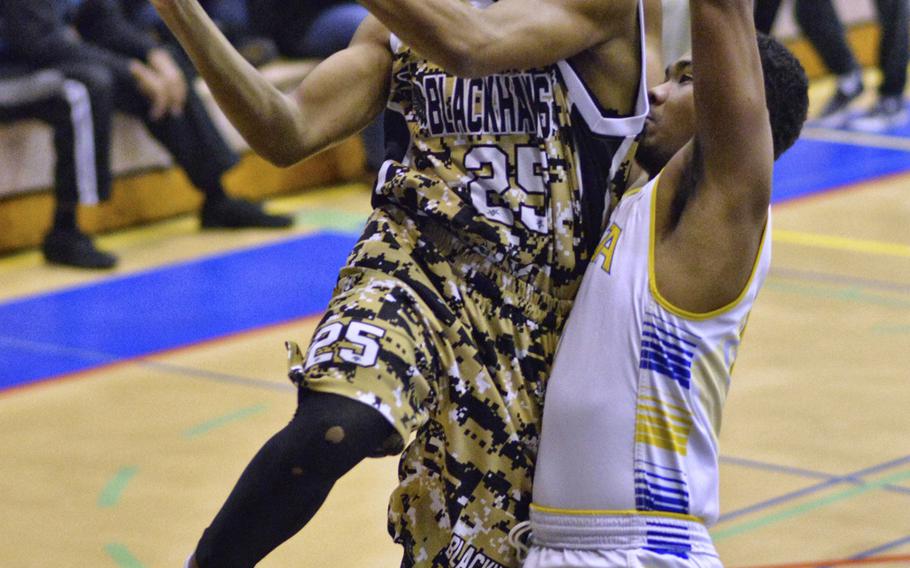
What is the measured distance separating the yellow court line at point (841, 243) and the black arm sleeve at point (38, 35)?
3.10 metres

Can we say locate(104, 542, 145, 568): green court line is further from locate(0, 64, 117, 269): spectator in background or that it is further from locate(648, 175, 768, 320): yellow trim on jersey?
locate(0, 64, 117, 269): spectator in background

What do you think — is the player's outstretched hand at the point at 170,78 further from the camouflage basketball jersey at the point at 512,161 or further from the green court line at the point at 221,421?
the camouflage basketball jersey at the point at 512,161

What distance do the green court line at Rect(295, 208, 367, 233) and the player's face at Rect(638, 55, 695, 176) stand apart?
4372 millimetres

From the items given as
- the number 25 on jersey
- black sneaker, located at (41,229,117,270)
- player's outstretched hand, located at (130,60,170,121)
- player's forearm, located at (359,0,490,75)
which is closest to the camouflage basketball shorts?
the number 25 on jersey

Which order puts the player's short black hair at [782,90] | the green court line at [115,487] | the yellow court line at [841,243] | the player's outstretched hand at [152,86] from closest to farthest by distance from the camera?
the player's short black hair at [782,90], the green court line at [115,487], the yellow court line at [841,243], the player's outstretched hand at [152,86]

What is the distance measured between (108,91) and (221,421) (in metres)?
2.43

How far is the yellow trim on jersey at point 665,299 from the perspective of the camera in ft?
9.23

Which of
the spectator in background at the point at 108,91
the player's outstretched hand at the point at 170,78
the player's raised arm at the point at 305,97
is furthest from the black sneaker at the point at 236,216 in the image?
the player's raised arm at the point at 305,97

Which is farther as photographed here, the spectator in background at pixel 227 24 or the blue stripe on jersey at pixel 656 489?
the spectator in background at pixel 227 24

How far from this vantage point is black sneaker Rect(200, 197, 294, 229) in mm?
7375

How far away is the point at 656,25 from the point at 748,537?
4.68 ft

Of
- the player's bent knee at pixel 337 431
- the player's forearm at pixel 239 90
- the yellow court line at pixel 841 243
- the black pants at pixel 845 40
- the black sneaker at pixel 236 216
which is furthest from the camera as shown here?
the black pants at pixel 845 40

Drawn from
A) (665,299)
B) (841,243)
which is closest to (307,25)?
(841,243)

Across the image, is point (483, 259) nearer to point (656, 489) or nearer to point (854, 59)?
point (656, 489)
